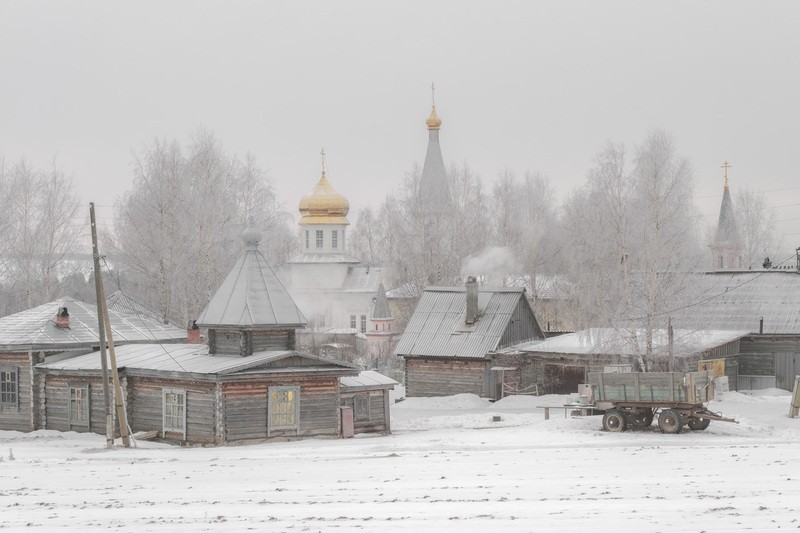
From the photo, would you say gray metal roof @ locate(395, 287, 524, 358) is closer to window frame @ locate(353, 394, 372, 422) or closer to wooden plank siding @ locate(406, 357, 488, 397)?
wooden plank siding @ locate(406, 357, 488, 397)

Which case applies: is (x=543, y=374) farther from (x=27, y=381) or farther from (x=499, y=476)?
(x=499, y=476)

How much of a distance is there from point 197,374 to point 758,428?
52.1 ft

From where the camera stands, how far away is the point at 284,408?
31.2m

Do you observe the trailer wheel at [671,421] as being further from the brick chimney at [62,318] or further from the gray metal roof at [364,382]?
the brick chimney at [62,318]

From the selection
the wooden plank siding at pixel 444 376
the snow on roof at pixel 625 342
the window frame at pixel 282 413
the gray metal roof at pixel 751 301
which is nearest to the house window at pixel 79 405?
the window frame at pixel 282 413

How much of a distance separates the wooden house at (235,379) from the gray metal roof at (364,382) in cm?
113

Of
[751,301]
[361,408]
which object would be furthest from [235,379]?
[751,301]

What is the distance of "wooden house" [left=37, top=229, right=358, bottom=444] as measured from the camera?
30406 mm

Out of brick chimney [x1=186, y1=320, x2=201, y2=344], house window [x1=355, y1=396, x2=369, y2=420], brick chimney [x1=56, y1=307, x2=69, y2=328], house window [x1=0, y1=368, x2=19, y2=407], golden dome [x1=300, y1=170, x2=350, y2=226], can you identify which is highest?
golden dome [x1=300, y1=170, x2=350, y2=226]

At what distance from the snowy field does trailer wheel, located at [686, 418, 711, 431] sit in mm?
312

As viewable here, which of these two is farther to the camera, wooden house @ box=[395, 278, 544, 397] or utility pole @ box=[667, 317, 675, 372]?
wooden house @ box=[395, 278, 544, 397]

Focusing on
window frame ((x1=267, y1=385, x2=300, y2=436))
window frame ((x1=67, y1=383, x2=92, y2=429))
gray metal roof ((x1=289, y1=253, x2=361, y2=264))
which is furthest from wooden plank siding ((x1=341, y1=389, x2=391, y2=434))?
gray metal roof ((x1=289, y1=253, x2=361, y2=264))

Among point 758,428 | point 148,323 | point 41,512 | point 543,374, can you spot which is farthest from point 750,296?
point 41,512

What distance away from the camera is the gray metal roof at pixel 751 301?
46.2 meters
